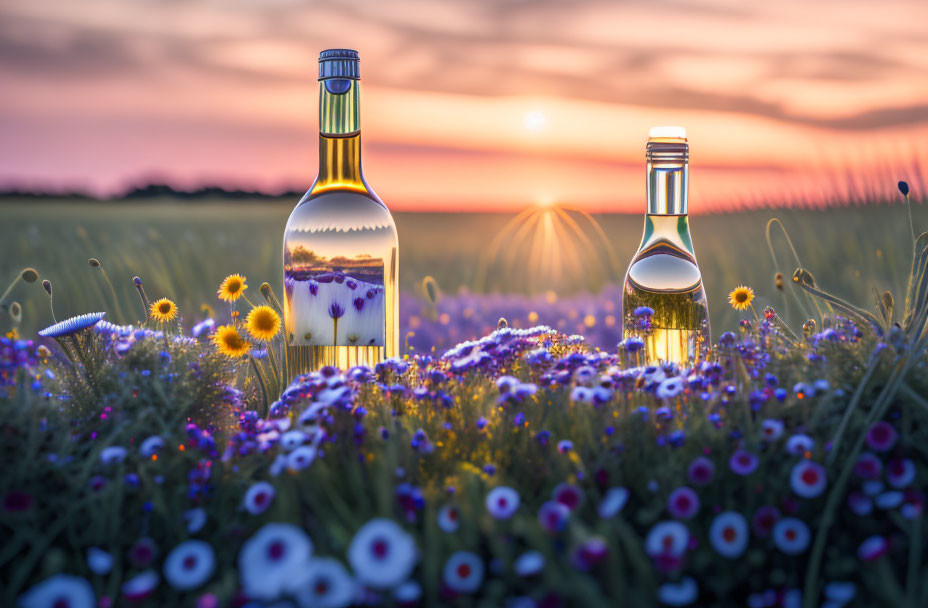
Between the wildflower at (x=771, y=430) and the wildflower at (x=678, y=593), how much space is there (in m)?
0.45

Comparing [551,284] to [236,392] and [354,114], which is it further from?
[236,392]

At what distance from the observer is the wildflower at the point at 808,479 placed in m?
1.70

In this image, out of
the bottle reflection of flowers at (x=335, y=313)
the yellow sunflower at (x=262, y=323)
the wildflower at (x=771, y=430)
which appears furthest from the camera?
the bottle reflection of flowers at (x=335, y=313)

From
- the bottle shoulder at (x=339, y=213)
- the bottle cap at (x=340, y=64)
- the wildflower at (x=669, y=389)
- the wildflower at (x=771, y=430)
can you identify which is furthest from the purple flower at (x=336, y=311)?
the wildflower at (x=771, y=430)

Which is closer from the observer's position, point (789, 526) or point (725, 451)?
point (789, 526)

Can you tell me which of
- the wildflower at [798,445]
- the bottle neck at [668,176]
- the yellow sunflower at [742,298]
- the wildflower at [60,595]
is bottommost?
the wildflower at [60,595]

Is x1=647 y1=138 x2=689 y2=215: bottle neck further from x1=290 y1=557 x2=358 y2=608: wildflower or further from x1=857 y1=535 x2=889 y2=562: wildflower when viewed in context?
x1=290 y1=557 x2=358 y2=608: wildflower

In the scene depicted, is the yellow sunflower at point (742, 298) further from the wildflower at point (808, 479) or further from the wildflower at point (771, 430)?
the wildflower at point (808, 479)

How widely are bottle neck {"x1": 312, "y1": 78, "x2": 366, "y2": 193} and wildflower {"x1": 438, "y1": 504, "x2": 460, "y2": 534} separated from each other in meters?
1.68

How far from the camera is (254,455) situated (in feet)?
6.75

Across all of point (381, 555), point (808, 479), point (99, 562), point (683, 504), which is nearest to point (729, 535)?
point (683, 504)

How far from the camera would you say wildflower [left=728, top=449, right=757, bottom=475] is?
1.74m

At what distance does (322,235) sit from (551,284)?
13.1 feet

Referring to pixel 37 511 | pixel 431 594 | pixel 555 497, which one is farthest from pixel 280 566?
pixel 37 511
